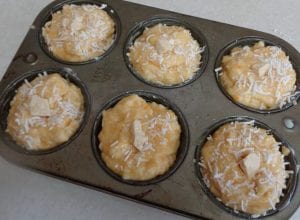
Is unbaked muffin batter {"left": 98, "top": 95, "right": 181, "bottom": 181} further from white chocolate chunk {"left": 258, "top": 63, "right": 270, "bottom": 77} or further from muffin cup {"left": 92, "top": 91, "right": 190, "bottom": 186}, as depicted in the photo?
white chocolate chunk {"left": 258, "top": 63, "right": 270, "bottom": 77}

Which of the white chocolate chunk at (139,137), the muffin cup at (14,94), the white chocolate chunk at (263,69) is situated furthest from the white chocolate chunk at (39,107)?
the white chocolate chunk at (263,69)

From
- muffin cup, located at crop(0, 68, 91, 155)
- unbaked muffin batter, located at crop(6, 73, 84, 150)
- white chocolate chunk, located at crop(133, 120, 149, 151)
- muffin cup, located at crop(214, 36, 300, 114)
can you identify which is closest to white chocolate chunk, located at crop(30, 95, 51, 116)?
unbaked muffin batter, located at crop(6, 73, 84, 150)

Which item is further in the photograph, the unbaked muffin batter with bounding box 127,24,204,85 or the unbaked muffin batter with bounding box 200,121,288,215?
the unbaked muffin batter with bounding box 127,24,204,85

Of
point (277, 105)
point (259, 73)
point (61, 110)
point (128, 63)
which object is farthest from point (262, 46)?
point (61, 110)

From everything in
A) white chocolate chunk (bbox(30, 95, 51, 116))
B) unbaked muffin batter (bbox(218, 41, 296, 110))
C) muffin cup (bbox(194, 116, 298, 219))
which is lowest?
muffin cup (bbox(194, 116, 298, 219))

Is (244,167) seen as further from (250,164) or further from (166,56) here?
(166,56)

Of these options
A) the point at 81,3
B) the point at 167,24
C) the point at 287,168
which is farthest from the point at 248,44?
the point at 81,3
